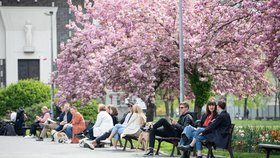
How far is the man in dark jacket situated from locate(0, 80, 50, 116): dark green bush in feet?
171

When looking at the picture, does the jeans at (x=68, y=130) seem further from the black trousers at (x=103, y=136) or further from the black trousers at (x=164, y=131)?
the black trousers at (x=164, y=131)

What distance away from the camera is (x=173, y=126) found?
79.6ft

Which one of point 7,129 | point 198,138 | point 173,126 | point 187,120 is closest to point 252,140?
point 173,126

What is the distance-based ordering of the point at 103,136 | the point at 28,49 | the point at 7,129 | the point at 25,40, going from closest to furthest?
the point at 103,136, the point at 7,129, the point at 28,49, the point at 25,40

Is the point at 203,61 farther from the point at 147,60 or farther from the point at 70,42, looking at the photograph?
the point at 70,42

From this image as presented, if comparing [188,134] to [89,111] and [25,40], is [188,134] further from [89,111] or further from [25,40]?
[25,40]

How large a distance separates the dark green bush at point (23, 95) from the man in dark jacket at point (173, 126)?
5225cm

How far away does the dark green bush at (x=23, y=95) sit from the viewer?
76.5 metres

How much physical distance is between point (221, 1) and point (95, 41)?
17480 millimetres

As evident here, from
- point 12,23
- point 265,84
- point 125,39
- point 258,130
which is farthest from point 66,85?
point 12,23

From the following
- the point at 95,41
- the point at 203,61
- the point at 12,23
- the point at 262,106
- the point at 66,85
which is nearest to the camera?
the point at 203,61

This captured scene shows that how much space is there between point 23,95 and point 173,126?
54.0 meters

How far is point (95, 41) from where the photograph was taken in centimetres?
4372

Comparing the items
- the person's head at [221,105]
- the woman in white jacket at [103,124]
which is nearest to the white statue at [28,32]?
the woman in white jacket at [103,124]
